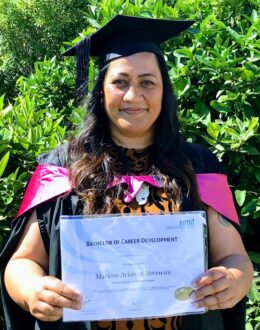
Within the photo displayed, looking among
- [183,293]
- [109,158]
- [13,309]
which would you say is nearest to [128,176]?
[109,158]

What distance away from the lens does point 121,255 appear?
5.72 ft

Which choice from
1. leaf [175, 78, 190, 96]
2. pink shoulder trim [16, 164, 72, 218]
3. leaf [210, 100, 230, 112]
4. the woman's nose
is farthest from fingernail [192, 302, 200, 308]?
leaf [175, 78, 190, 96]

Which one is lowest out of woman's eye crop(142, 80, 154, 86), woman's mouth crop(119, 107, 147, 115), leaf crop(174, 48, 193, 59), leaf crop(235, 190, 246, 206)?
leaf crop(235, 190, 246, 206)

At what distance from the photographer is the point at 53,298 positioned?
1.68m

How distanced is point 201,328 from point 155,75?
2.73ft

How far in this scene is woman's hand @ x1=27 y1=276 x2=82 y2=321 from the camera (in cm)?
169

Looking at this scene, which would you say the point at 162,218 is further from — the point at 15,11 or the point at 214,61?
the point at 15,11

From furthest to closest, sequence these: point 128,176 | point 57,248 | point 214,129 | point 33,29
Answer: point 33,29 < point 214,129 < point 128,176 < point 57,248

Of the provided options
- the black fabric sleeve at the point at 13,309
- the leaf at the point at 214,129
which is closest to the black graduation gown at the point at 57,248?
the black fabric sleeve at the point at 13,309

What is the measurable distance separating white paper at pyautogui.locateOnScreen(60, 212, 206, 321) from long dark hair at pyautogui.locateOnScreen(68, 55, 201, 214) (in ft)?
0.50

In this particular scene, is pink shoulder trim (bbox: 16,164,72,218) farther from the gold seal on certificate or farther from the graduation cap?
the gold seal on certificate

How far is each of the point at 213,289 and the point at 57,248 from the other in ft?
1.64

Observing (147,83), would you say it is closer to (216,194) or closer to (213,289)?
(216,194)

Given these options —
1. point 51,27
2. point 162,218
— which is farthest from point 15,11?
point 162,218
